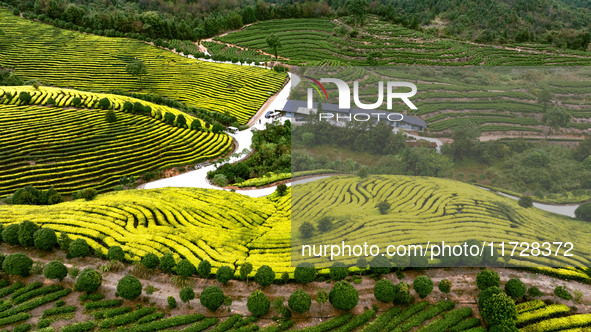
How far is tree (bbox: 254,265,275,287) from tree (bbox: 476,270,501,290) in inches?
521

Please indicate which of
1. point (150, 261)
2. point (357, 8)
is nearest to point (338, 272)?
point (150, 261)

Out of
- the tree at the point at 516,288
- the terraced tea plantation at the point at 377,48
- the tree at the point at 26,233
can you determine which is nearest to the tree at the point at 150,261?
the tree at the point at 26,233

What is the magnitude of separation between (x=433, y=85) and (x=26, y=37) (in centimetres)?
10486

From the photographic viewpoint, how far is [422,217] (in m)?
16.7

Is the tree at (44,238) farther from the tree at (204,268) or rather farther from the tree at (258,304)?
the tree at (258,304)

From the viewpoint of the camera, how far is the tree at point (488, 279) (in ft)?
67.4

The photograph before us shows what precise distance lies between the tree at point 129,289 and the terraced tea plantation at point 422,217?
11.2m

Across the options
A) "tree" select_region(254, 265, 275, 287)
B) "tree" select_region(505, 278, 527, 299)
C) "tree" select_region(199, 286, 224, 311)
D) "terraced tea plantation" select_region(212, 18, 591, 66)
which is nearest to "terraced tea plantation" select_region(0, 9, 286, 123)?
"terraced tea plantation" select_region(212, 18, 591, 66)

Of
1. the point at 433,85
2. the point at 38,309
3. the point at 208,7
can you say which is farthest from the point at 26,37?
the point at 433,85

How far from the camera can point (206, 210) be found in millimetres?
31859

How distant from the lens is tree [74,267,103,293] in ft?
69.3

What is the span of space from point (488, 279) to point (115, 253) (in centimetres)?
2525

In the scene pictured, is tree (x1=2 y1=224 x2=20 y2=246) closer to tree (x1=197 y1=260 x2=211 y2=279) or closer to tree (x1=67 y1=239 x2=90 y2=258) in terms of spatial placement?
tree (x1=67 y1=239 x2=90 y2=258)

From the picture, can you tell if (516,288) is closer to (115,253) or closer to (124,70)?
(115,253)
